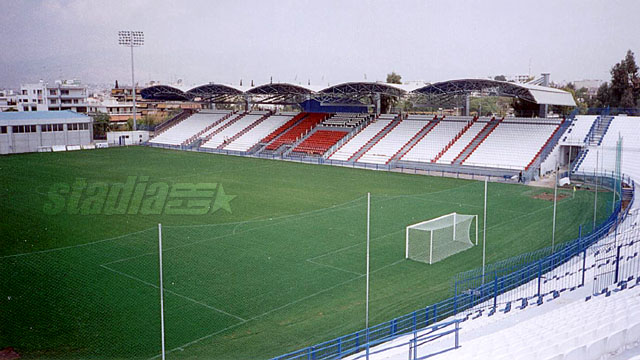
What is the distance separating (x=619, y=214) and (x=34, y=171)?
3092 centimetres

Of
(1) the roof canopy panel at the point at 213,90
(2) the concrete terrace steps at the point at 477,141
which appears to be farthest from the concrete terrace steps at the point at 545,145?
(1) the roof canopy panel at the point at 213,90

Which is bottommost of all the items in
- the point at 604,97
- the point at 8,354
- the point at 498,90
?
the point at 8,354

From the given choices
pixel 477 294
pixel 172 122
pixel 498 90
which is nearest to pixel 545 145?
pixel 498 90

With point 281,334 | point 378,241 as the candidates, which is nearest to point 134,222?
point 378,241

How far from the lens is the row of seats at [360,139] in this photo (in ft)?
131

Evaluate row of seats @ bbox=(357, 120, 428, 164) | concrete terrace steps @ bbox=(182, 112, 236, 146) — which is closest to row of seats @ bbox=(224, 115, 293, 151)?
concrete terrace steps @ bbox=(182, 112, 236, 146)

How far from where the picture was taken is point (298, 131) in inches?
1847

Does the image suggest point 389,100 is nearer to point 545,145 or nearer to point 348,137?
point 348,137

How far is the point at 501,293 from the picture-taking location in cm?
1291

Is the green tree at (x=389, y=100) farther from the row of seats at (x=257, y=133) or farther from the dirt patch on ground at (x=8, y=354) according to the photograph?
the dirt patch on ground at (x=8, y=354)

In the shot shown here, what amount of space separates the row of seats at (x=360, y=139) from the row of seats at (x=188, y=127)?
17754 mm

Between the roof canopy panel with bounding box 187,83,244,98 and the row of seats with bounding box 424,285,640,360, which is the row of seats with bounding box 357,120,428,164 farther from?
the row of seats with bounding box 424,285,640,360

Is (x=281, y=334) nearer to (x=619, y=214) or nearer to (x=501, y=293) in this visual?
(x=501, y=293)

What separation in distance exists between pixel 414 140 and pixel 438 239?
2335cm
